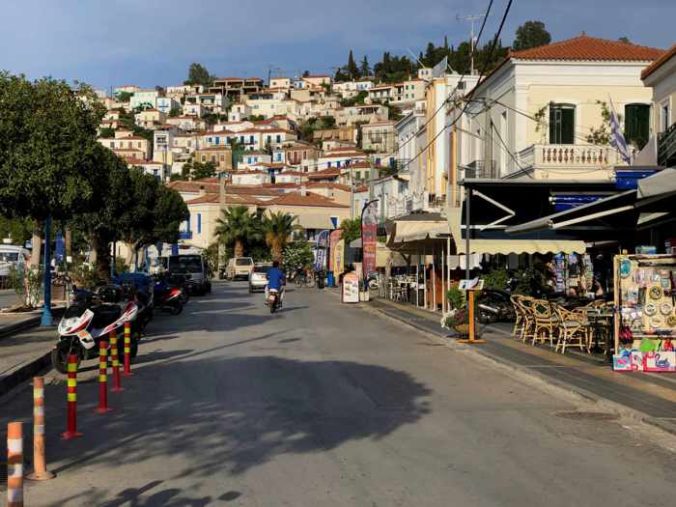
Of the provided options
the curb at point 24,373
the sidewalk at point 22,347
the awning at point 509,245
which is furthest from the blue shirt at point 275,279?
the curb at point 24,373

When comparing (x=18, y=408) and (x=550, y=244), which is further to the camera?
(x=550, y=244)

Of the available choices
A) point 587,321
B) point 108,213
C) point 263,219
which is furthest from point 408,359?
point 263,219

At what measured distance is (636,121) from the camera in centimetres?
3247

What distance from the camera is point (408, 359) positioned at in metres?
17.8

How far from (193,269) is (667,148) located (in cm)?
3136

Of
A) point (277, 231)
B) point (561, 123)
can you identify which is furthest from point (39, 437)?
point (277, 231)

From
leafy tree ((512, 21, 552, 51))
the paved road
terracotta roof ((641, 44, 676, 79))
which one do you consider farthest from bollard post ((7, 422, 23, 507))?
leafy tree ((512, 21, 552, 51))

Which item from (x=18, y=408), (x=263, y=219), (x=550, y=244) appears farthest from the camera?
(x=263, y=219)

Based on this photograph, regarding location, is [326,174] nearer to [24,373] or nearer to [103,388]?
[24,373]

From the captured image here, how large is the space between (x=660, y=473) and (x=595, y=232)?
51.6 feet

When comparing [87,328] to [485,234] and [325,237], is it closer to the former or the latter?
[485,234]

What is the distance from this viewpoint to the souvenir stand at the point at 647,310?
14.8 metres

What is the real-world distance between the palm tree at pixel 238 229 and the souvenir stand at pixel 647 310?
71524 millimetres

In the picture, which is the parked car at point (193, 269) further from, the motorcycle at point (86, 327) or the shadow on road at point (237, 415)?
the shadow on road at point (237, 415)
